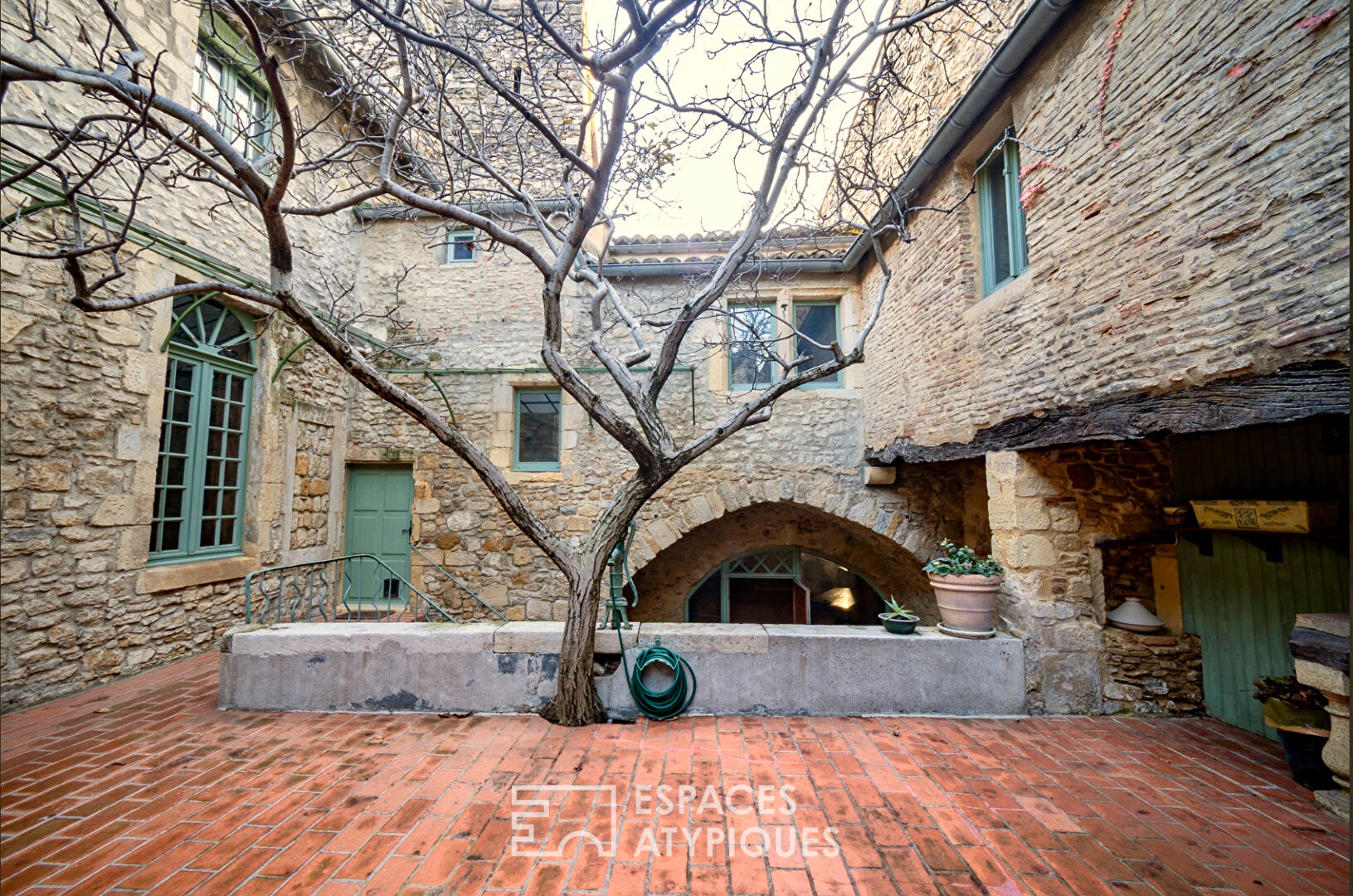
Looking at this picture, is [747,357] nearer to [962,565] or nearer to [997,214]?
[997,214]

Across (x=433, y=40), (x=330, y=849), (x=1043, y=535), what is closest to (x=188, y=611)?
(x=330, y=849)

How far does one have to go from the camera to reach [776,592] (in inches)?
290

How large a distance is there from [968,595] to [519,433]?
16.6 feet

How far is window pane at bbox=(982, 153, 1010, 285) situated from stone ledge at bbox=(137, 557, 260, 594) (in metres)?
6.14

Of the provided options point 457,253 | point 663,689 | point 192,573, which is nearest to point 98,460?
point 192,573

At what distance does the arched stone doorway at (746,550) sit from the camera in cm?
698

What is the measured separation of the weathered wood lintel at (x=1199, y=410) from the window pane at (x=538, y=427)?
472 cm

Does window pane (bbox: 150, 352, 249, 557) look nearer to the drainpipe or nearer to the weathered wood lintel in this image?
the drainpipe

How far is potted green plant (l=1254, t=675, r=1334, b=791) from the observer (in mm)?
2367

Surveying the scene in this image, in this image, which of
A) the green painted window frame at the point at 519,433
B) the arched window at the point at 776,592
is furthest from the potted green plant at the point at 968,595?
the green painted window frame at the point at 519,433

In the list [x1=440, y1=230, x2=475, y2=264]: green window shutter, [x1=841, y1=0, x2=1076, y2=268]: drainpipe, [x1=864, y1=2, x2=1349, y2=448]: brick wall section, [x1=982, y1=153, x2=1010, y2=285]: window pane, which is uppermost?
[x1=440, y1=230, x2=475, y2=264]: green window shutter

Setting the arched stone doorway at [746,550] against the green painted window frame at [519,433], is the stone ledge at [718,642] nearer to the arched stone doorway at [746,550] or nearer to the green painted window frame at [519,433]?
the green painted window frame at [519,433]

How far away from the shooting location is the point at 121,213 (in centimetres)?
366

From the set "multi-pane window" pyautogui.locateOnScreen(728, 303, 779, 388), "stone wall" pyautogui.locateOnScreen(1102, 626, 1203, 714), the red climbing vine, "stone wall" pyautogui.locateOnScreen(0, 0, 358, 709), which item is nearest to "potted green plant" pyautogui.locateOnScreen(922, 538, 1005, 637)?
"stone wall" pyautogui.locateOnScreen(1102, 626, 1203, 714)
